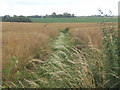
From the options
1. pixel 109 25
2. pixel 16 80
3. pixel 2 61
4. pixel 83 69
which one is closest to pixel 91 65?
pixel 83 69

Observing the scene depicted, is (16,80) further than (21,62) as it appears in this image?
No

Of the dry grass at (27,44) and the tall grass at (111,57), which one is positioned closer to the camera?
the tall grass at (111,57)

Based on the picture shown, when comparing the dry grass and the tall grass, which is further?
A: the dry grass

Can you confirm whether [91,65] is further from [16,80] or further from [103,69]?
[16,80]

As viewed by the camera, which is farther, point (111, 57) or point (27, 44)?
point (27, 44)

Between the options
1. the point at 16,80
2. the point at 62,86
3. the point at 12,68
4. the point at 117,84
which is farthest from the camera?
the point at 12,68

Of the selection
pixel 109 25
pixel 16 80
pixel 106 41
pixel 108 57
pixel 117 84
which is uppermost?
pixel 109 25

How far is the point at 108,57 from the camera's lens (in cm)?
276

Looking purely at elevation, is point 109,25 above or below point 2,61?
above

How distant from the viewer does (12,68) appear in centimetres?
424

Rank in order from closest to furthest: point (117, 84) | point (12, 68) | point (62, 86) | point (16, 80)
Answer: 1. point (117, 84)
2. point (62, 86)
3. point (16, 80)
4. point (12, 68)

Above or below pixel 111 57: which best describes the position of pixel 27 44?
below

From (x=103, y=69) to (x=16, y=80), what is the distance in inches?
78.2

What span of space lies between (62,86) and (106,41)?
101cm
